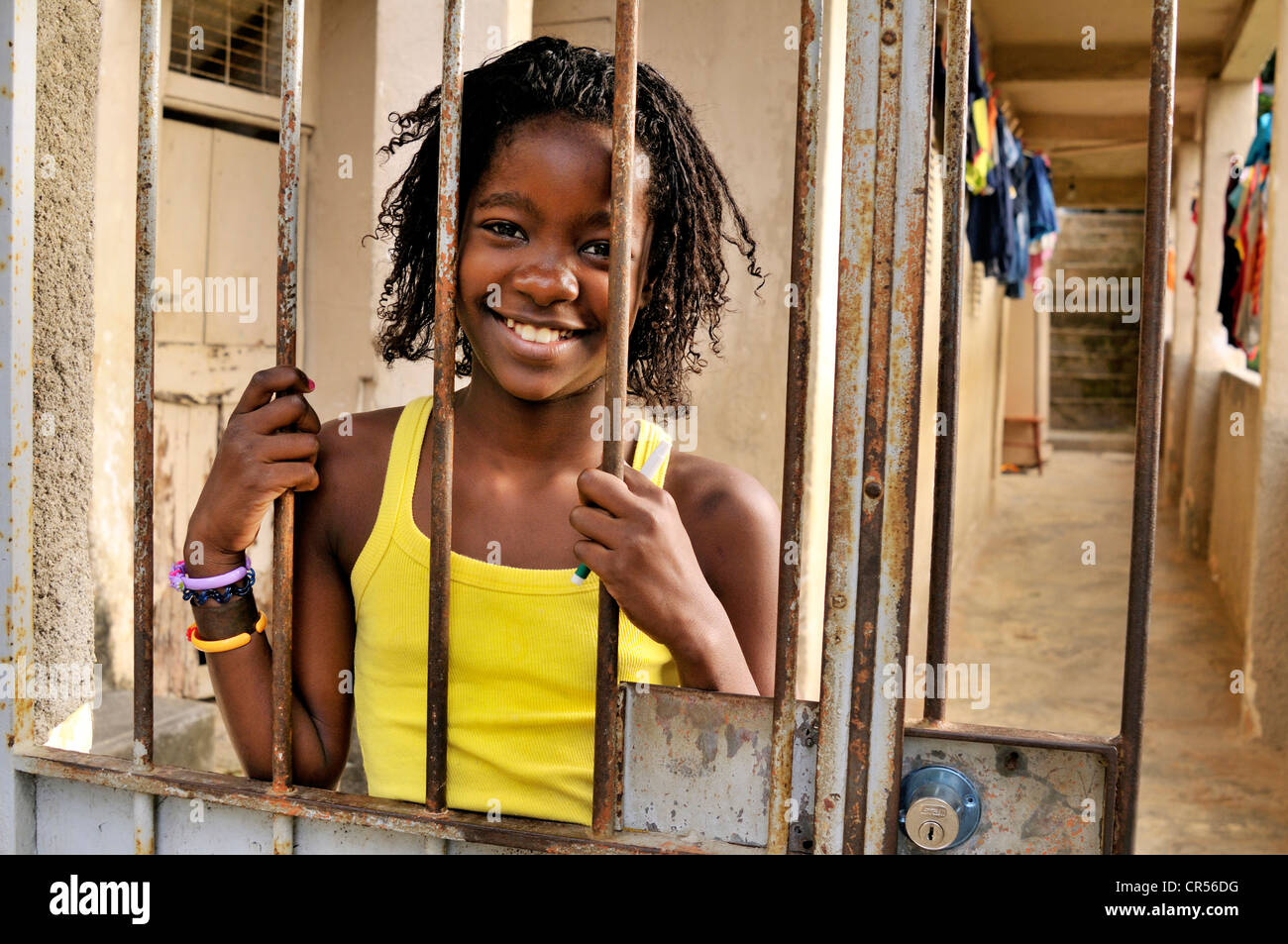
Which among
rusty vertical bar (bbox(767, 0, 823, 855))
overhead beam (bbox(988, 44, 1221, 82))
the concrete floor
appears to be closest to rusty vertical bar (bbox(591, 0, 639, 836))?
rusty vertical bar (bbox(767, 0, 823, 855))

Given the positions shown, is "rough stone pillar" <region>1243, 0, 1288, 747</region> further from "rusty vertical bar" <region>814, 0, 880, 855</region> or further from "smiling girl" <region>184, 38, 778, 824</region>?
"rusty vertical bar" <region>814, 0, 880, 855</region>

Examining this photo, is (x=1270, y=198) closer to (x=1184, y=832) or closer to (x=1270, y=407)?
(x=1270, y=407)

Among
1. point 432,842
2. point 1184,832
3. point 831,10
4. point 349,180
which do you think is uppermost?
point 831,10

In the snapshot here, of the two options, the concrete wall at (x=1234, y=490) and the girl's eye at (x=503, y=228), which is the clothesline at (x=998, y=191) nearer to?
the concrete wall at (x=1234, y=490)

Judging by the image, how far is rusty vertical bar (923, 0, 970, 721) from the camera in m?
1.00

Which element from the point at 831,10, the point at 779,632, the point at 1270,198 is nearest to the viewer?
the point at 779,632

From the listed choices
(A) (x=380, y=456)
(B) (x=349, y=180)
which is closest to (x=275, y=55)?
(B) (x=349, y=180)

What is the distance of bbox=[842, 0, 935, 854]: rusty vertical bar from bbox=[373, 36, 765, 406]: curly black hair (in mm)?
395

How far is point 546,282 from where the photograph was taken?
1218mm

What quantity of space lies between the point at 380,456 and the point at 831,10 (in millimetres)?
2719

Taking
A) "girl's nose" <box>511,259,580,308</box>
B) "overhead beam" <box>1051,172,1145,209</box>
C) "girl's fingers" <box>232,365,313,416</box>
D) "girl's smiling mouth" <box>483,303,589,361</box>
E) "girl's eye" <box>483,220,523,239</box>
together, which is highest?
"overhead beam" <box>1051,172,1145,209</box>

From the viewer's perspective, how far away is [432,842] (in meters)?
1.12

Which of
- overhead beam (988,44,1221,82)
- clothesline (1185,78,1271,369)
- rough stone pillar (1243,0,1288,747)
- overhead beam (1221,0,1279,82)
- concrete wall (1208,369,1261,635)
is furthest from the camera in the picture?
overhead beam (988,44,1221,82)

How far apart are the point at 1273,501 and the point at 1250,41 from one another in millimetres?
3220
